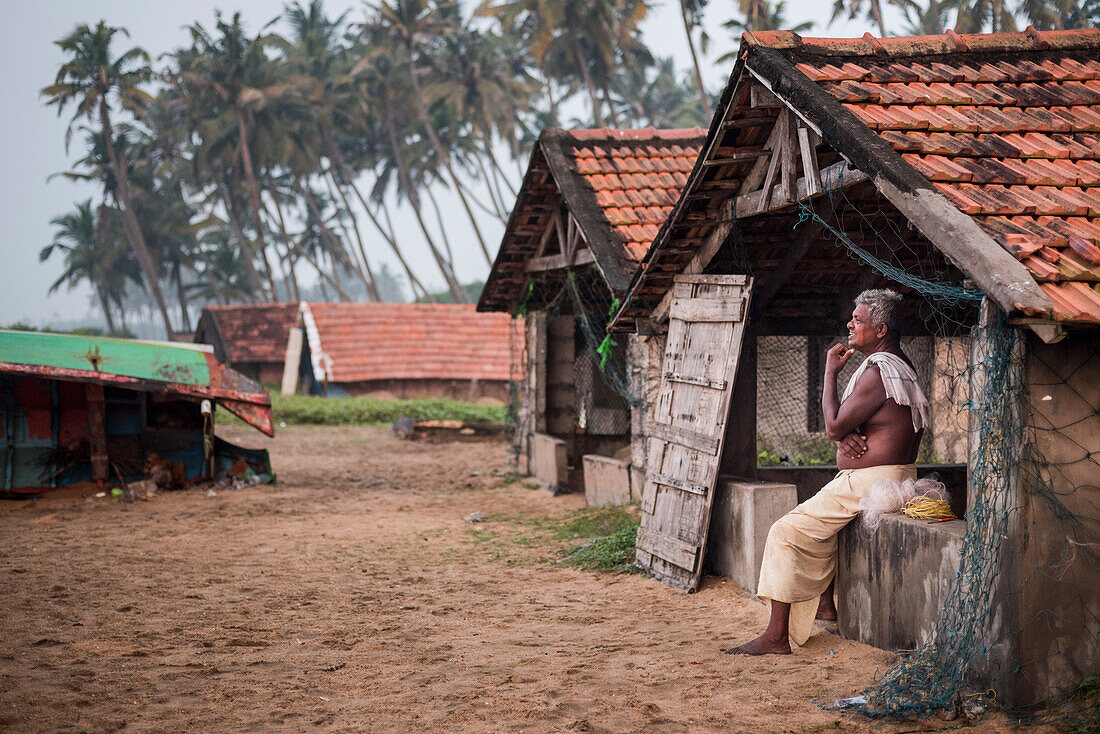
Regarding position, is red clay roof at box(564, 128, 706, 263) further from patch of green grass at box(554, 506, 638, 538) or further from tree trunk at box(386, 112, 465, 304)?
tree trunk at box(386, 112, 465, 304)

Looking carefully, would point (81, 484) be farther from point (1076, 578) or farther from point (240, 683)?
point (1076, 578)

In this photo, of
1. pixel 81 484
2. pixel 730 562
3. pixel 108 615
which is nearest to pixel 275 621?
pixel 108 615

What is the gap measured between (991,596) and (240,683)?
381 centimetres

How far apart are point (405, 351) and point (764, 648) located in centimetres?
2188

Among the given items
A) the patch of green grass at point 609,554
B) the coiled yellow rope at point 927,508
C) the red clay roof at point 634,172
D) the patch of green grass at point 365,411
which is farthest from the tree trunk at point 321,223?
the coiled yellow rope at point 927,508

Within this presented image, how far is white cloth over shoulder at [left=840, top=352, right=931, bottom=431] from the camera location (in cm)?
493

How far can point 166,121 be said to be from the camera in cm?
4850

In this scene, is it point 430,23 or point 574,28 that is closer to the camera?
point 574,28

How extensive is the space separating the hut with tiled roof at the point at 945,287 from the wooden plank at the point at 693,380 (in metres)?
0.02

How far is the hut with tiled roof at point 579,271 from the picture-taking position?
986cm

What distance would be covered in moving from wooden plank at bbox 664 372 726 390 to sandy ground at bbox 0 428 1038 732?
1488mm

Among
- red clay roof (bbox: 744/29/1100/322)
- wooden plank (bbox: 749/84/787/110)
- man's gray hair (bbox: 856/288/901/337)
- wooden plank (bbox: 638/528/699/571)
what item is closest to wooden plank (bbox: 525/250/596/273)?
wooden plank (bbox: 638/528/699/571)

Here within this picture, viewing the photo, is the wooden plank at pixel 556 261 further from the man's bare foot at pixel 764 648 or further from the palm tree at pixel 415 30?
the palm tree at pixel 415 30

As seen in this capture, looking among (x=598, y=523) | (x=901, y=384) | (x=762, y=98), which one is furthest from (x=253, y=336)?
(x=901, y=384)
